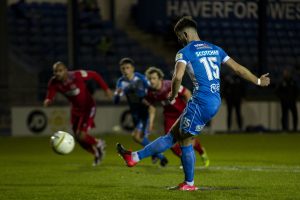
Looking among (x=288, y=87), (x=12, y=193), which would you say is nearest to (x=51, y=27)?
(x=288, y=87)

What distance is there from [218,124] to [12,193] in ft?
47.8

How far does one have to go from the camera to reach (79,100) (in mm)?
14719

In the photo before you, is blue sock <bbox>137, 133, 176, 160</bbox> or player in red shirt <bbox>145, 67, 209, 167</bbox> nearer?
blue sock <bbox>137, 133, 176, 160</bbox>

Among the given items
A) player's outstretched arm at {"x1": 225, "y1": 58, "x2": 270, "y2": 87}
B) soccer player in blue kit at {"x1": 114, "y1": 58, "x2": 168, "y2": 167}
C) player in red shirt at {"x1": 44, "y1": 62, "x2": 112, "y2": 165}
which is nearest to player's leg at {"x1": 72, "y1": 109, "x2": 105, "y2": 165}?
player in red shirt at {"x1": 44, "y1": 62, "x2": 112, "y2": 165}

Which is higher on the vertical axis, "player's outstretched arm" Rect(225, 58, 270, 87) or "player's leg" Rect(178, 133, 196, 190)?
"player's outstretched arm" Rect(225, 58, 270, 87)

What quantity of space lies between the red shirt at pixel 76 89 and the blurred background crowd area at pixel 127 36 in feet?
27.1

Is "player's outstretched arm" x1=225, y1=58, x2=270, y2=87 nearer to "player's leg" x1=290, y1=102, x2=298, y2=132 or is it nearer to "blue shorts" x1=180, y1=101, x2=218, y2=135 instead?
"blue shorts" x1=180, y1=101, x2=218, y2=135

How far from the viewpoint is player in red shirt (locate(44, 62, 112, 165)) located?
1439cm

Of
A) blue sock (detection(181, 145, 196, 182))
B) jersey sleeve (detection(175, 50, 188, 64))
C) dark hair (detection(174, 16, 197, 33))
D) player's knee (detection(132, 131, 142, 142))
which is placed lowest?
player's knee (detection(132, 131, 142, 142))

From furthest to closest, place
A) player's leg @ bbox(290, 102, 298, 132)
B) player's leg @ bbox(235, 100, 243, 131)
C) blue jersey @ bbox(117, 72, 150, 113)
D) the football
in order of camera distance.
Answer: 1. player's leg @ bbox(290, 102, 298, 132)
2. player's leg @ bbox(235, 100, 243, 131)
3. blue jersey @ bbox(117, 72, 150, 113)
4. the football

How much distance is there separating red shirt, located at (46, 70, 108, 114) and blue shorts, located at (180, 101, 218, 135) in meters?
5.03

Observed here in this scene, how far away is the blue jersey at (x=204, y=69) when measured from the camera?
9.52 meters

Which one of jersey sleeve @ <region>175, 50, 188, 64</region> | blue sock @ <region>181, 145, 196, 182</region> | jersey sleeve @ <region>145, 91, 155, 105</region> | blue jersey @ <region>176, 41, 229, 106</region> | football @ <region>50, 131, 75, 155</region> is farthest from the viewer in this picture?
jersey sleeve @ <region>145, 91, 155, 105</region>

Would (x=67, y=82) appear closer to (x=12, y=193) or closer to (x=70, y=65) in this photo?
(x=12, y=193)
